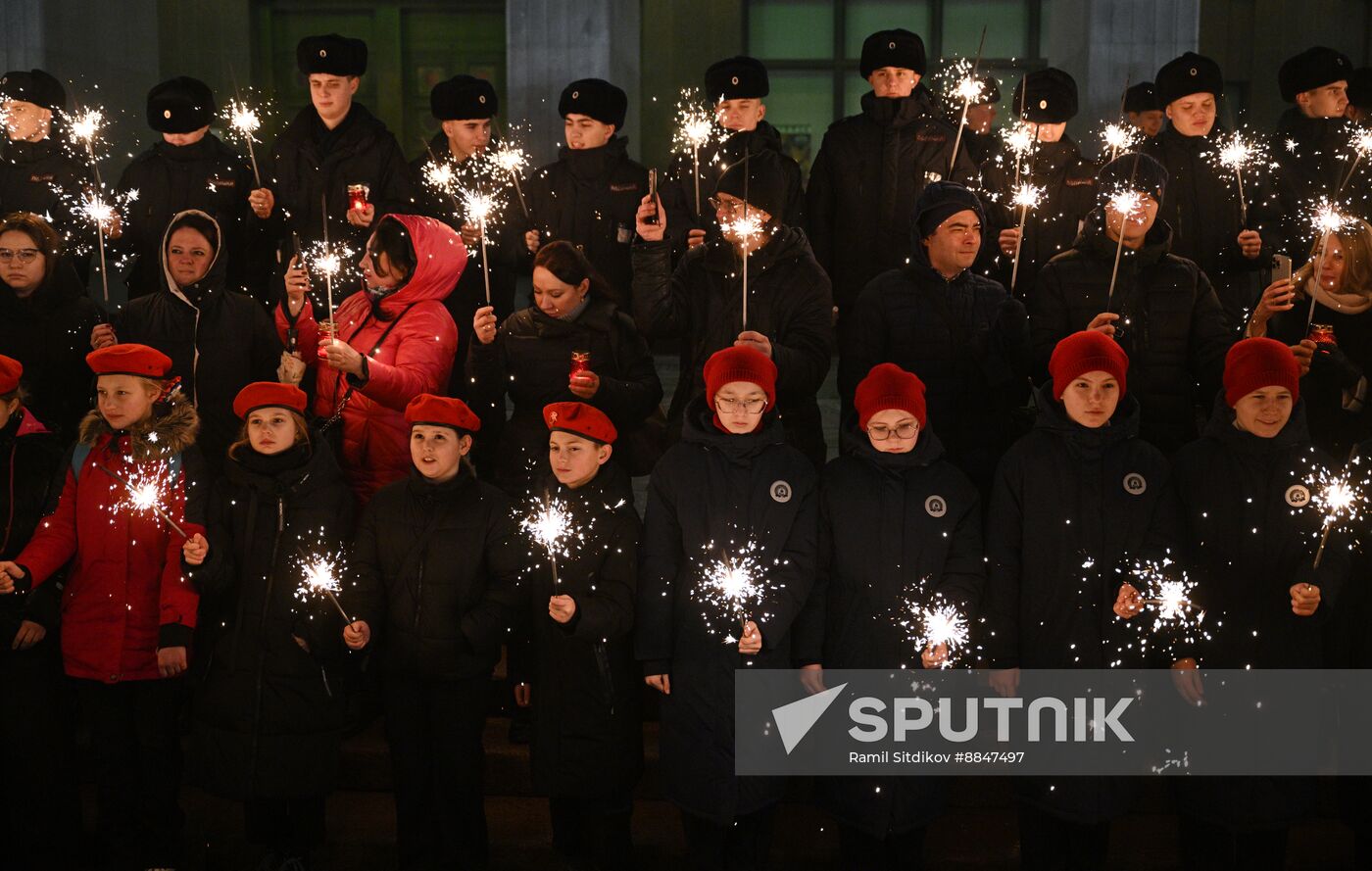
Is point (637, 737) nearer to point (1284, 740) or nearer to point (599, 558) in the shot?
point (599, 558)

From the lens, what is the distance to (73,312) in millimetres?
6699

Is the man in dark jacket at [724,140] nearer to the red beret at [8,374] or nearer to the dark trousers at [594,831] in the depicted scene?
the dark trousers at [594,831]

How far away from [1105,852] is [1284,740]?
80cm

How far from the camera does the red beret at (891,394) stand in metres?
5.38

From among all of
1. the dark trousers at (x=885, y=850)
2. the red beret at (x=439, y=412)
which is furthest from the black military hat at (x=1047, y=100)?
the dark trousers at (x=885, y=850)

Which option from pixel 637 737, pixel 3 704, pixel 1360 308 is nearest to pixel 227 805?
pixel 3 704

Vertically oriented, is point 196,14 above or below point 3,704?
above

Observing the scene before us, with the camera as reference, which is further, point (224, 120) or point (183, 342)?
point (224, 120)

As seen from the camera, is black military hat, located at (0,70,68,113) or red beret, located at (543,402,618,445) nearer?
red beret, located at (543,402,618,445)

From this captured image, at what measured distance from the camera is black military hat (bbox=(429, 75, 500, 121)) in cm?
757

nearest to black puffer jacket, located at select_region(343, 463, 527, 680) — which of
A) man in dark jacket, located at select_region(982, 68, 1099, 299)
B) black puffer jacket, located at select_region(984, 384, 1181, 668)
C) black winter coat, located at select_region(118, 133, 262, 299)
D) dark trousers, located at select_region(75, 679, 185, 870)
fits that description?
dark trousers, located at select_region(75, 679, 185, 870)

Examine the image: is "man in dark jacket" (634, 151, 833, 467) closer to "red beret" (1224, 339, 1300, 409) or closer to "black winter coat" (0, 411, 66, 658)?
"red beret" (1224, 339, 1300, 409)

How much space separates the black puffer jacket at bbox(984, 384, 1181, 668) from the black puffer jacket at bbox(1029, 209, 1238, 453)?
2.85 feet

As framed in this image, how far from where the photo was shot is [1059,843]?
17.7 ft
